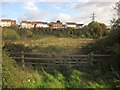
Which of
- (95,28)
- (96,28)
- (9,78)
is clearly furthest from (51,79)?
(95,28)

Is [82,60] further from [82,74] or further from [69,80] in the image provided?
[69,80]

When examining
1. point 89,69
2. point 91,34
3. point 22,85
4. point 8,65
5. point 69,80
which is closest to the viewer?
point 8,65

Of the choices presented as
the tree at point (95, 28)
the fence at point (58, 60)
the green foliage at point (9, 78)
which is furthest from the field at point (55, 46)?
the green foliage at point (9, 78)

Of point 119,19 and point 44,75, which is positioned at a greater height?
point 119,19

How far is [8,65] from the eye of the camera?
393 inches

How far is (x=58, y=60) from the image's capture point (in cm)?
1580

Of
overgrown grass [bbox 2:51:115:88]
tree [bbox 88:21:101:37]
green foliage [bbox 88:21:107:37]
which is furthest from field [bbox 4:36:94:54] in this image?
tree [bbox 88:21:101:37]

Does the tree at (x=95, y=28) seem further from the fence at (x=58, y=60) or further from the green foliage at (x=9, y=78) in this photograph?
the green foliage at (x=9, y=78)

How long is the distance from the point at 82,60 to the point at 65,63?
100 cm

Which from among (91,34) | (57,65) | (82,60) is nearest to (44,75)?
(57,65)

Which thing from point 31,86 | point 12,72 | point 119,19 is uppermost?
point 119,19

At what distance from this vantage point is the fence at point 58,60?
15.5m

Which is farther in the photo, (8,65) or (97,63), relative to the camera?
(97,63)

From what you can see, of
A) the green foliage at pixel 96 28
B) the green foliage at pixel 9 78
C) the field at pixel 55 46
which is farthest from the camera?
the green foliage at pixel 96 28
